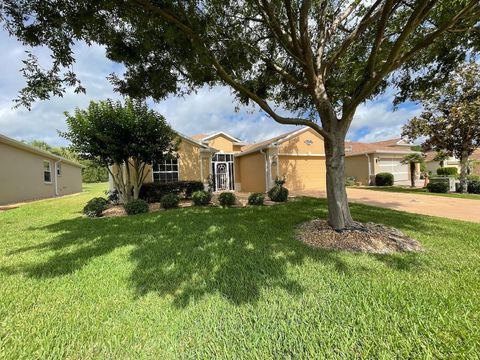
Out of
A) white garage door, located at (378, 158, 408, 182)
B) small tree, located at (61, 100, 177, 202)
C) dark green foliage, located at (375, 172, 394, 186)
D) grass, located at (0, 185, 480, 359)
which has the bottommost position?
grass, located at (0, 185, 480, 359)

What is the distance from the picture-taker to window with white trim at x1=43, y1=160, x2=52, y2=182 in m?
19.1

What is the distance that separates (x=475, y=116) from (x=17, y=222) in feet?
74.2

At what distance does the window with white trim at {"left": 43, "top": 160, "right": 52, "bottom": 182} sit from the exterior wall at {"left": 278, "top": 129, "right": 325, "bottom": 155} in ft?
59.8

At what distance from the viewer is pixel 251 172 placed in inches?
794

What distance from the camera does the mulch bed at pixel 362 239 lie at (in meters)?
4.91

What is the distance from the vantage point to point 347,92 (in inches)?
297

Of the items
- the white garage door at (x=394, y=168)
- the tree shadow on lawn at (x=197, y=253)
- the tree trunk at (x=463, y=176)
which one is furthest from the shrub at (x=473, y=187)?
the tree shadow on lawn at (x=197, y=253)

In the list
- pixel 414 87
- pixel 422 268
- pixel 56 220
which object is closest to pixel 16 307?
pixel 422 268

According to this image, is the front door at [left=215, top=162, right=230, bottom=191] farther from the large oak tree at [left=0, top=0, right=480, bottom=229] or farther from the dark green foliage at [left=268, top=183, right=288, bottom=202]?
the large oak tree at [left=0, top=0, right=480, bottom=229]

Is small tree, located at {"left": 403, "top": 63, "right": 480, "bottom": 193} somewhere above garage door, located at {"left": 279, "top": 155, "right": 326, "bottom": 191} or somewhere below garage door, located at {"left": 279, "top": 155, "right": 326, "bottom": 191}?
above

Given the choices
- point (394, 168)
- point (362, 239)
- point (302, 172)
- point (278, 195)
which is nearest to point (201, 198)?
point (278, 195)

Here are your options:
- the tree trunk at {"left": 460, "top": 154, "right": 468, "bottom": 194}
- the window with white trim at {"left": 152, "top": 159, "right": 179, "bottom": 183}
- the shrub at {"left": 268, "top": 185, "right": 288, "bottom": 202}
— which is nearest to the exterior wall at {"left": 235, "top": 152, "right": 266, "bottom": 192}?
the shrub at {"left": 268, "top": 185, "right": 288, "bottom": 202}

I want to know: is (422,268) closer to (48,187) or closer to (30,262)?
(30,262)

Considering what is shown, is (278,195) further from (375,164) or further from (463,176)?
A: (375,164)
